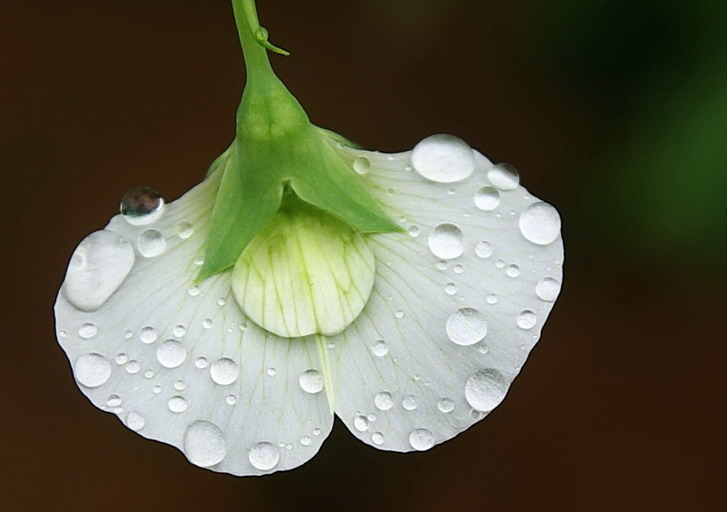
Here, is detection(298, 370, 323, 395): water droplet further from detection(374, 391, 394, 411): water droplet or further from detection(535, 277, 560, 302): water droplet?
detection(535, 277, 560, 302): water droplet

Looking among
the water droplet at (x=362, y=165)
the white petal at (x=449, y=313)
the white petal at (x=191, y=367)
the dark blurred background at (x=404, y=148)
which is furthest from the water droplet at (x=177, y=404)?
the dark blurred background at (x=404, y=148)

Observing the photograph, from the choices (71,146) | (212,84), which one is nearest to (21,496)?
(71,146)

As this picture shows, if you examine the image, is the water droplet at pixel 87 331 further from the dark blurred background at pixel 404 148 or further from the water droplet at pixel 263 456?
the dark blurred background at pixel 404 148

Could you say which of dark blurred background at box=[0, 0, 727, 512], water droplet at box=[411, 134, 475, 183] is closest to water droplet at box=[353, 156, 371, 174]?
water droplet at box=[411, 134, 475, 183]

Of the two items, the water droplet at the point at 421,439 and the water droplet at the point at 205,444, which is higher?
the water droplet at the point at 421,439

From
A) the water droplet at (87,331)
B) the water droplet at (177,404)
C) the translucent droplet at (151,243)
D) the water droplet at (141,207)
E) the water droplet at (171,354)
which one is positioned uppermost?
the water droplet at (141,207)

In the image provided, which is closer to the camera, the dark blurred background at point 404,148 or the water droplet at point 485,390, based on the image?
→ the water droplet at point 485,390
